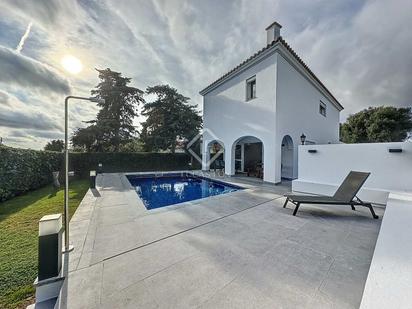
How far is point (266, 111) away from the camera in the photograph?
1109 centimetres

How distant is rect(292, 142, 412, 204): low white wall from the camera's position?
632cm

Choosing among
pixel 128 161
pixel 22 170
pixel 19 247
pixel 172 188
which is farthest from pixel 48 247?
pixel 128 161

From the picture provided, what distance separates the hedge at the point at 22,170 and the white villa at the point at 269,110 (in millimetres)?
11835

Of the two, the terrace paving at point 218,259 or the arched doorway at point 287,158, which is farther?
the arched doorway at point 287,158

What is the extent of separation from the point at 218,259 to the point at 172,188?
9.29 m

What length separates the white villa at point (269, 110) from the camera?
1073 cm

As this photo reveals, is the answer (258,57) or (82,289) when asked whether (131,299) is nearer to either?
(82,289)

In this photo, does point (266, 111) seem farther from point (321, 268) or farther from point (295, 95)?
point (321, 268)

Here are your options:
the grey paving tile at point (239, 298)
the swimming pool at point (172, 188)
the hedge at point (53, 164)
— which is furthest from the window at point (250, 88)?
the grey paving tile at point (239, 298)

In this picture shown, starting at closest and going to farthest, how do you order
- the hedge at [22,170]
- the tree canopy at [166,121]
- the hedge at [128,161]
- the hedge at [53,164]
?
the hedge at [22,170] < the hedge at [53,164] < the hedge at [128,161] < the tree canopy at [166,121]

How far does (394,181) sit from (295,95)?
774cm

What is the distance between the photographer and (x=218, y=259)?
10.4ft

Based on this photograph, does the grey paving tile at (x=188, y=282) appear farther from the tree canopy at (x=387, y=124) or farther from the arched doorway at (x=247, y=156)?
the tree canopy at (x=387, y=124)

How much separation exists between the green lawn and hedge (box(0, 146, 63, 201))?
1042 mm
